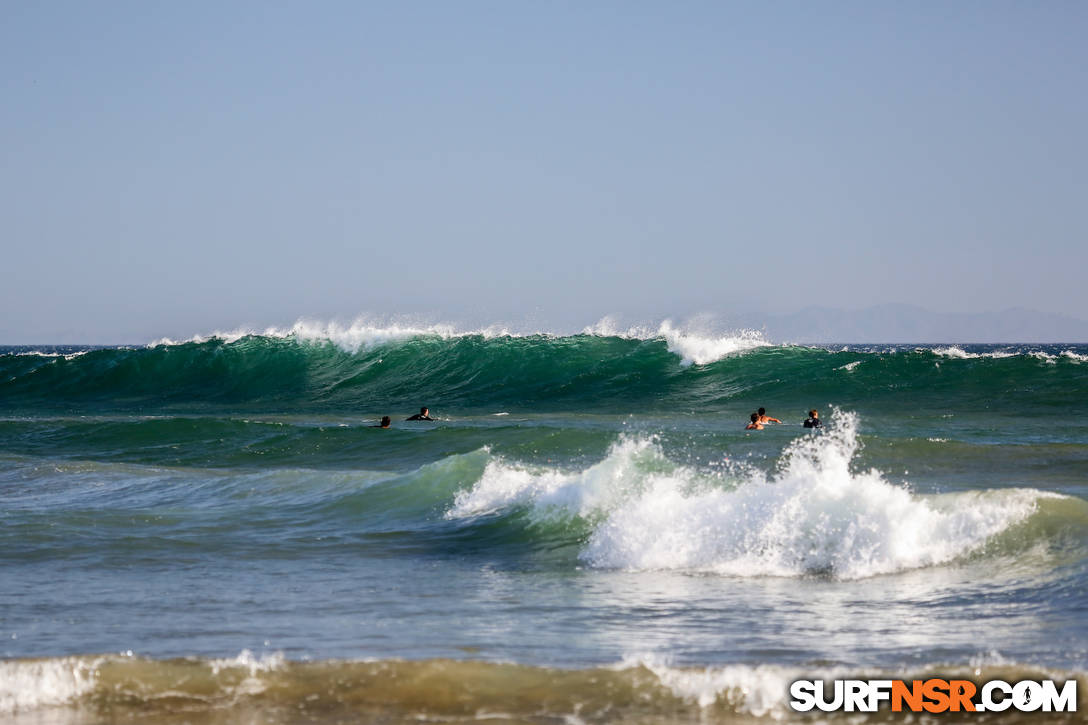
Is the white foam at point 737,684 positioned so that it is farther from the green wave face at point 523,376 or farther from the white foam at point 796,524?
the green wave face at point 523,376

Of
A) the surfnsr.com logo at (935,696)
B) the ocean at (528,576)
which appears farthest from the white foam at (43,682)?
the surfnsr.com logo at (935,696)

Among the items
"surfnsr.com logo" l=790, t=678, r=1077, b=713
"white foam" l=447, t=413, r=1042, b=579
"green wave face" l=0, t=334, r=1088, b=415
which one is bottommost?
"surfnsr.com logo" l=790, t=678, r=1077, b=713

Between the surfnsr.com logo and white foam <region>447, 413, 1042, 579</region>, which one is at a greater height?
white foam <region>447, 413, 1042, 579</region>

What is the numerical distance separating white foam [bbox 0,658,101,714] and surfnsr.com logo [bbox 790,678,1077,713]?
3.43 meters

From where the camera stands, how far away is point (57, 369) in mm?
40312

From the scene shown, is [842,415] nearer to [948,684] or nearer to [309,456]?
[309,456]

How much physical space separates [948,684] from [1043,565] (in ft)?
10.6

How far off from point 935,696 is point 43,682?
167 inches

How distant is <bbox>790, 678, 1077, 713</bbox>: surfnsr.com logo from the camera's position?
17.3 ft

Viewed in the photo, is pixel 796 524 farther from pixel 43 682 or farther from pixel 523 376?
pixel 523 376

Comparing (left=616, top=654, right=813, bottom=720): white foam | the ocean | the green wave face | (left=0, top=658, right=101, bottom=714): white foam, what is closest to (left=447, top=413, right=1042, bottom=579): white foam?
the ocean

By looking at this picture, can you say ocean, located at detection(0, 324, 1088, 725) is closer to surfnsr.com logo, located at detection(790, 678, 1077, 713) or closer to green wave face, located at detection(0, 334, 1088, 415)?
surfnsr.com logo, located at detection(790, 678, 1077, 713)

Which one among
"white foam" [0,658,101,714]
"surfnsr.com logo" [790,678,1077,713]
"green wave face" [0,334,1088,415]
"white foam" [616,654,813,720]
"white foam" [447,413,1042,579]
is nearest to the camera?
"surfnsr.com logo" [790,678,1077,713]

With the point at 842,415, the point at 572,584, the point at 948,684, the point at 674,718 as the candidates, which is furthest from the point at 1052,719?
the point at 842,415
